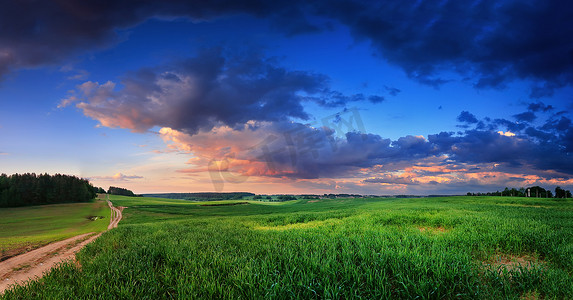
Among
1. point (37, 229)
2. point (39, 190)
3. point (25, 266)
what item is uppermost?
point (25, 266)

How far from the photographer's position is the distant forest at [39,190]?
3369 inches

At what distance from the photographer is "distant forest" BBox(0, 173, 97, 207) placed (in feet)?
281

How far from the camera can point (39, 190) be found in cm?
9406

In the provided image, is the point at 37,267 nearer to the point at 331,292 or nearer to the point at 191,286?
the point at 191,286

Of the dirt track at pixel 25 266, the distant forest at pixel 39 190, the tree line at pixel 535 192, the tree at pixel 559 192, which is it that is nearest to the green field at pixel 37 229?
the dirt track at pixel 25 266

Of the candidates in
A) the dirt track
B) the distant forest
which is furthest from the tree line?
the distant forest

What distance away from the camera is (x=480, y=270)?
5.34m

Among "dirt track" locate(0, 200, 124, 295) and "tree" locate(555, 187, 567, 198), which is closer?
"dirt track" locate(0, 200, 124, 295)

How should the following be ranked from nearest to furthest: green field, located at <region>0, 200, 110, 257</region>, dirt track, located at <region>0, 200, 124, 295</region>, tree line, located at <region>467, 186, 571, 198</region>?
dirt track, located at <region>0, 200, 124, 295</region>, green field, located at <region>0, 200, 110, 257</region>, tree line, located at <region>467, 186, 571, 198</region>

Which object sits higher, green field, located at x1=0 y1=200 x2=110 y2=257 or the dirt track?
the dirt track

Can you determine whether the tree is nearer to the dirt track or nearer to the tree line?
the tree line

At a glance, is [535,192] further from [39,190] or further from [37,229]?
[39,190]

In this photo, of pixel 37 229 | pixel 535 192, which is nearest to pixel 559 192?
pixel 535 192

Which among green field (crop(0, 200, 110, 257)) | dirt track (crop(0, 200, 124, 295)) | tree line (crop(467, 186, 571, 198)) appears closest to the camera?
dirt track (crop(0, 200, 124, 295))
